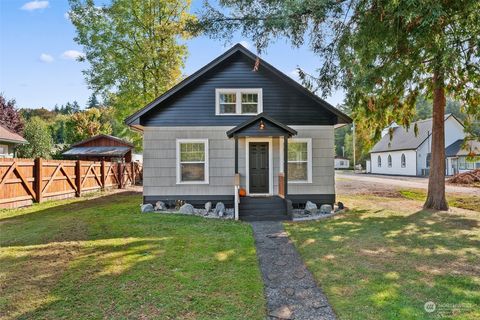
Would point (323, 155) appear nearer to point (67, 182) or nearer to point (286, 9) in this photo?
point (286, 9)

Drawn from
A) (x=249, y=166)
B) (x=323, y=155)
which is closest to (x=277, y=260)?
(x=249, y=166)

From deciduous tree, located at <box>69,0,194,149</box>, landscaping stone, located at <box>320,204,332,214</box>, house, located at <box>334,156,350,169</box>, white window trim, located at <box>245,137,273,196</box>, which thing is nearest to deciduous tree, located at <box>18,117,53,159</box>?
deciduous tree, located at <box>69,0,194,149</box>

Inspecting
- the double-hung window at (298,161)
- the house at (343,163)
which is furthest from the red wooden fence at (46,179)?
the house at (343,163)

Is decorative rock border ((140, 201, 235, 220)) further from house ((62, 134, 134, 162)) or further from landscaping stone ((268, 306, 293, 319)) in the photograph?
house ((62, 134, 134, 162))

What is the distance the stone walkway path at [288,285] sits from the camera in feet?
12.4

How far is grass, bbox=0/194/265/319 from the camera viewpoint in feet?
12.4

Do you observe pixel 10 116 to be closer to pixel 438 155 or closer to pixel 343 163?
pixel 438 155

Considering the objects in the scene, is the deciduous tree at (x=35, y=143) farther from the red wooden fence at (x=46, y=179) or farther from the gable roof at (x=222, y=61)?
the gable roof at (x=222, y=61)

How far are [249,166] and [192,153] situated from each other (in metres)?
2.31

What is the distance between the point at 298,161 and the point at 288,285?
24.6ft

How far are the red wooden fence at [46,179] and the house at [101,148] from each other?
303 inches

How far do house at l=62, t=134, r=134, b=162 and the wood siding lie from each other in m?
15.5

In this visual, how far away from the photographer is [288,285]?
15.1 feet

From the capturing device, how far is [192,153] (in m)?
11.5
